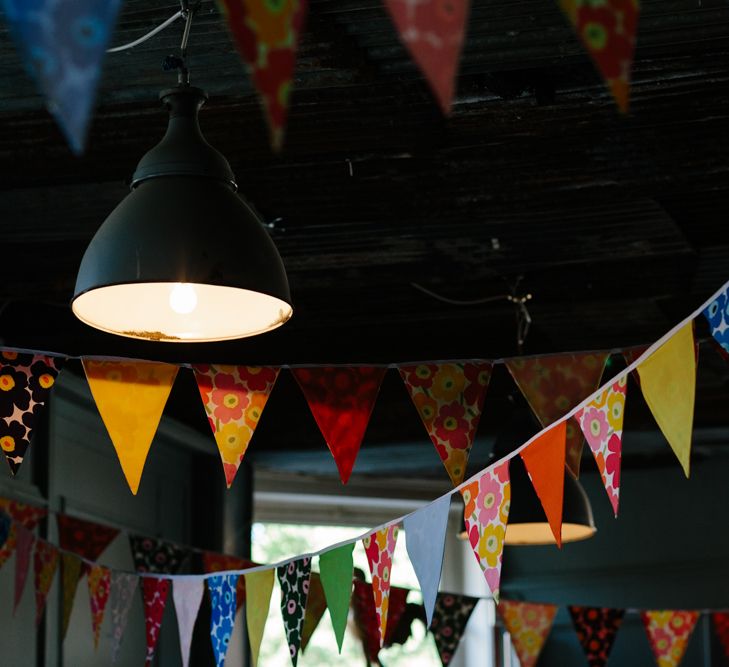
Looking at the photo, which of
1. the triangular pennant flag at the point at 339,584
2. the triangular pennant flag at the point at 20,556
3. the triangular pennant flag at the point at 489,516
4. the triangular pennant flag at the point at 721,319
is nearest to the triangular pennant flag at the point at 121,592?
the triangular pennant flag at the point at 20,556

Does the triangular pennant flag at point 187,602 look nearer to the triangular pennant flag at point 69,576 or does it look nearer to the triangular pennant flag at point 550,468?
the triangular pennant flag at point 69,576

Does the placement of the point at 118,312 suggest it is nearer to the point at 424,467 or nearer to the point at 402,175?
the point at 402,175

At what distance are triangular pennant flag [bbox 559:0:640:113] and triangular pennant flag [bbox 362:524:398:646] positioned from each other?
223 centimetres

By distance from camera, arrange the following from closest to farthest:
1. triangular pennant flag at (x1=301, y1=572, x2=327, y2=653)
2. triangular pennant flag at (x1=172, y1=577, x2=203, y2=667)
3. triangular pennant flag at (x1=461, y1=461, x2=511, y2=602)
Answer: triangular pennant flag at (x1=461, y1=461, x2=511, y2=602)
triangular pennant flag at (x1=172, y1=577, x2=203, y2=667)
triangular pennant flag at (x1=301, y1=572, x2=327, y2=653)

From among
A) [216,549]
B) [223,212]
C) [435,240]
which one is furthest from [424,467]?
[223,212]

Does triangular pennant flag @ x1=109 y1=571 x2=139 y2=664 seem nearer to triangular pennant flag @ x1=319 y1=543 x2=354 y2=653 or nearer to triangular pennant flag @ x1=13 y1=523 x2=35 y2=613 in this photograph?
triangular pennant flag @ x1=13 y1=523 x2=35 y2=613

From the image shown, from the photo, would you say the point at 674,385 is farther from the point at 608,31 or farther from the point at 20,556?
the point at 20,556

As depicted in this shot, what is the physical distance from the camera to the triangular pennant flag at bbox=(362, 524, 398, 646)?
123 inches

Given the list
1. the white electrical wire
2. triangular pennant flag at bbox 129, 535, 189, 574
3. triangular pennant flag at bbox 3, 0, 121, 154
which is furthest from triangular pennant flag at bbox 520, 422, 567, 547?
triangular pennant flag at bbox 129, 535, 189, 574

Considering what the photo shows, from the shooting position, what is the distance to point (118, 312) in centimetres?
207

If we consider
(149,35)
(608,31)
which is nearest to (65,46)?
(608,31)

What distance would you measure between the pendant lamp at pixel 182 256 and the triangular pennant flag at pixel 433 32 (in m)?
0.84

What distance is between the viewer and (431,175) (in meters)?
3.08

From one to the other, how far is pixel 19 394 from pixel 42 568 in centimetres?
97
